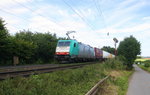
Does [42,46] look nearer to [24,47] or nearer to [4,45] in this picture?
[24,47]

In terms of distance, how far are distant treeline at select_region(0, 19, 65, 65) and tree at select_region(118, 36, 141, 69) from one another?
1463 centimetres

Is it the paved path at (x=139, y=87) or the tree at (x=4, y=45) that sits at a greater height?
the tree at (x=4, y=45)

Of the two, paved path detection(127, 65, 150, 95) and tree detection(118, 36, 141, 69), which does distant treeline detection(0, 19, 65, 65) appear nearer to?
tree detection(118, 36, 141, 69)

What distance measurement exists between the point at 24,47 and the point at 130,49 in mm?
21288

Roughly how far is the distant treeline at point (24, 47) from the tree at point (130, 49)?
1463cm

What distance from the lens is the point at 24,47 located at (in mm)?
28219

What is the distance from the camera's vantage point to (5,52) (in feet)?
81.6

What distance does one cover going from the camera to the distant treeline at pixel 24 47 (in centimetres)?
2450

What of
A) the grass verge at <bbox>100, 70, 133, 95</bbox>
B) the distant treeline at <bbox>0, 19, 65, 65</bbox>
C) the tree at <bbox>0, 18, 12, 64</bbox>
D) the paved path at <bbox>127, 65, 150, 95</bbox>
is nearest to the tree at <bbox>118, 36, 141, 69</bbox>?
the distant treeline at <bbox>0, 19, 65, 65</bbox>

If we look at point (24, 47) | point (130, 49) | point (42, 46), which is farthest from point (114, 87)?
point (130, 49)

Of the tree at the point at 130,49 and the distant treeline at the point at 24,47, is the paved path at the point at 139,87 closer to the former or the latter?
the distant treeline at the point at 24,47

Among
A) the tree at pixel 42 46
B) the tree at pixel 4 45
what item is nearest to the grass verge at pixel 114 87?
the tree at pixel 4 45

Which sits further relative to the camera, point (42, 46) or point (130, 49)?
point (130, 49)

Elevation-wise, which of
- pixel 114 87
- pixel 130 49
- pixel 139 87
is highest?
pixel 130 49
